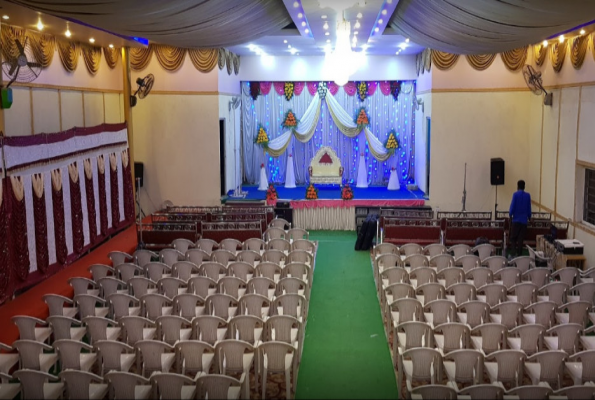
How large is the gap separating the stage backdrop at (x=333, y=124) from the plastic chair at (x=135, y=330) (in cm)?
1567

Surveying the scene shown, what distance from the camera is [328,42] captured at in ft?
59.3

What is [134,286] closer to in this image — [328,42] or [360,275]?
[360,275]

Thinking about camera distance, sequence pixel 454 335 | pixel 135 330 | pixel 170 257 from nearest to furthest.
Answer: pixel 454 335
pixel 135 330
pixel 170 257

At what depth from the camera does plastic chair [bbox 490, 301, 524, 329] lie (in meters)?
8.55

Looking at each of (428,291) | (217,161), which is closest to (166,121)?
(217,161)

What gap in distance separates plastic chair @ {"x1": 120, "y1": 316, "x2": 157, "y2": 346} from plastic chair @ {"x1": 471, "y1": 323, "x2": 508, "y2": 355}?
146 inches

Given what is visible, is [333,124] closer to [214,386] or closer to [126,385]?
[126,385]

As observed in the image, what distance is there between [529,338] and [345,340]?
9.34 ft

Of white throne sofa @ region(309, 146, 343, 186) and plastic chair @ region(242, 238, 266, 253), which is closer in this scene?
plastic chair @ region(242, 238, 266, 253)

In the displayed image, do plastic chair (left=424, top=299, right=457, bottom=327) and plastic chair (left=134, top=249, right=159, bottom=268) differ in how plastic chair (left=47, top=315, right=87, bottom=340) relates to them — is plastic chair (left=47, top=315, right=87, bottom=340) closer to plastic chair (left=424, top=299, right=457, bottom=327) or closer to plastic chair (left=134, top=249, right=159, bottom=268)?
plastic chair (left=134, top=249, right=159, bottom=268)

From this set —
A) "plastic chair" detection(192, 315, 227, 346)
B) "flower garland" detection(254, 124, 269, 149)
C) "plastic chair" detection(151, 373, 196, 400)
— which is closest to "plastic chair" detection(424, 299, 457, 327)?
"plastic chair" detection(192, 315, 227, 346)

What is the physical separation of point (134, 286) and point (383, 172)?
1468 centimetres

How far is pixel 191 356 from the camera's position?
7234 millimetres

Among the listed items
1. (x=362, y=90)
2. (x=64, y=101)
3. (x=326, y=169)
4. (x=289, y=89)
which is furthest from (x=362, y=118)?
(x=64, y=101)
